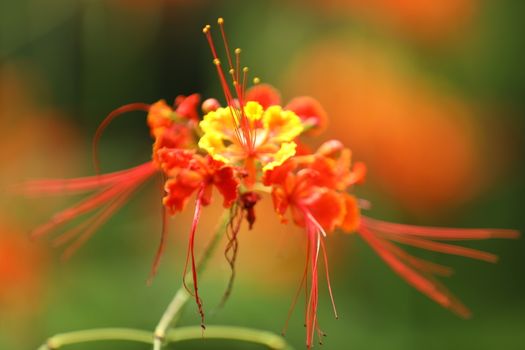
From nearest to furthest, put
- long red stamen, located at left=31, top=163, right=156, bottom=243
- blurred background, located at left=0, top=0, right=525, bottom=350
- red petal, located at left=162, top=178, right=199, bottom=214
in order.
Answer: red petal, located at left=162, top=178, right=199, bottom=214 < long red stamen, located at left=31, top=163, right=156, bottom=243 < blurred background, located at left=0, top=0, right=525, bottom=350

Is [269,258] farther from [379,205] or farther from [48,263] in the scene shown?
[48,263]

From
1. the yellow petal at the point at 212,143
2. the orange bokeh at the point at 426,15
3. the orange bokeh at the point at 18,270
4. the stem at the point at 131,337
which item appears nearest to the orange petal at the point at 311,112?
the yellow petal at the point at 212,143

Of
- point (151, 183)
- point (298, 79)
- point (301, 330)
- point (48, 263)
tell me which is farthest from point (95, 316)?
point (298, 79)


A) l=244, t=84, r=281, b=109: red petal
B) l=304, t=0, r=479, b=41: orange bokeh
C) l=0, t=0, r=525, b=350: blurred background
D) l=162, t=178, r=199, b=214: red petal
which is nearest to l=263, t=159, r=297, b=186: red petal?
l=162, t=178, r=199, b=214: red petal

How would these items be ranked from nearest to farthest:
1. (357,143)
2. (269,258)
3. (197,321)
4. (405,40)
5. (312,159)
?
(312,159) → (197,321) → (269,258) → (357,143) → (405,40)

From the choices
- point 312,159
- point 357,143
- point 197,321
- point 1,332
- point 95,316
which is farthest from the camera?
point 357,143

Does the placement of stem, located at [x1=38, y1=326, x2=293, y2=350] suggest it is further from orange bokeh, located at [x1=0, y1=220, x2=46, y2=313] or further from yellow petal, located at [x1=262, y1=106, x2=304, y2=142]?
orange bokeh, located at [x1=0, y1=220, x2=46, y2=313]

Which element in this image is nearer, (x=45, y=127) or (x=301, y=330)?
(x=301, y=330)

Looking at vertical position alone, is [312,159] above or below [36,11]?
below
